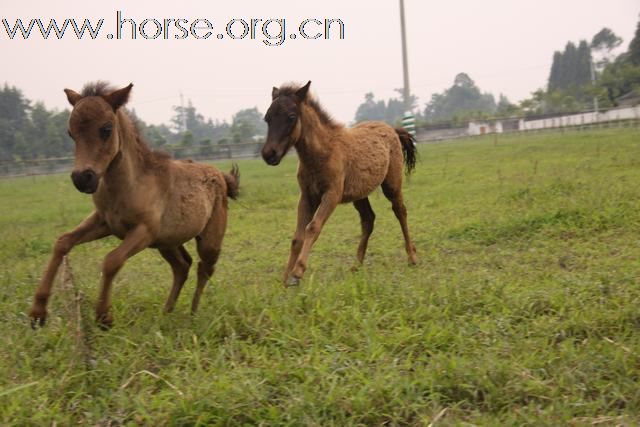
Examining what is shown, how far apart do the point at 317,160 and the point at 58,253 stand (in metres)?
2.77

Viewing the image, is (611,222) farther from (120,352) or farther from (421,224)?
(120,352)

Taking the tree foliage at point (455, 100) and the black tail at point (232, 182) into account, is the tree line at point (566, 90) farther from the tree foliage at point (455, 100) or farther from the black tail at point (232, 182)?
the black tail at point (232, 182)

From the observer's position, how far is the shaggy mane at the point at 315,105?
19.3ft

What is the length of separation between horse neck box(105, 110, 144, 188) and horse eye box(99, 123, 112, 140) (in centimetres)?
24

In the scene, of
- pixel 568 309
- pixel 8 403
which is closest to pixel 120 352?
pixel 8 403

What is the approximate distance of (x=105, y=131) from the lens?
3.67 metres

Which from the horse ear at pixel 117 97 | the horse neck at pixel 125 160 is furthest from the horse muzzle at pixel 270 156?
the horse ear at pixel 117 97

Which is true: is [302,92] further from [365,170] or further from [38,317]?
[38,317]

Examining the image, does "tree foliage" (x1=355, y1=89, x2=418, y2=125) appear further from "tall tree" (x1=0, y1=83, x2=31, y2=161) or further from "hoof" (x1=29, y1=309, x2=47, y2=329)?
"hoof" (x1=29, y1=309, x2=47, y2=329)

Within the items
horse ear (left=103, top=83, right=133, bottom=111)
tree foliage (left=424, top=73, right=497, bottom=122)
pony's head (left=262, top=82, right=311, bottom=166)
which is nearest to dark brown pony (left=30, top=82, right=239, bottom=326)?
horse ear (left=103, top=83, right=133, bottom=111)

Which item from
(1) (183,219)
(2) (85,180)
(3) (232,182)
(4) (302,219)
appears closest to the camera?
(2) (85,180)

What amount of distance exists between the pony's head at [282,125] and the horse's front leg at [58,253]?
1.78 m

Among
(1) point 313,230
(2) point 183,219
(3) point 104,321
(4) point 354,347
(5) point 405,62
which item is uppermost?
(5) point 405,62

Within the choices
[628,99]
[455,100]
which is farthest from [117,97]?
[455,100]
